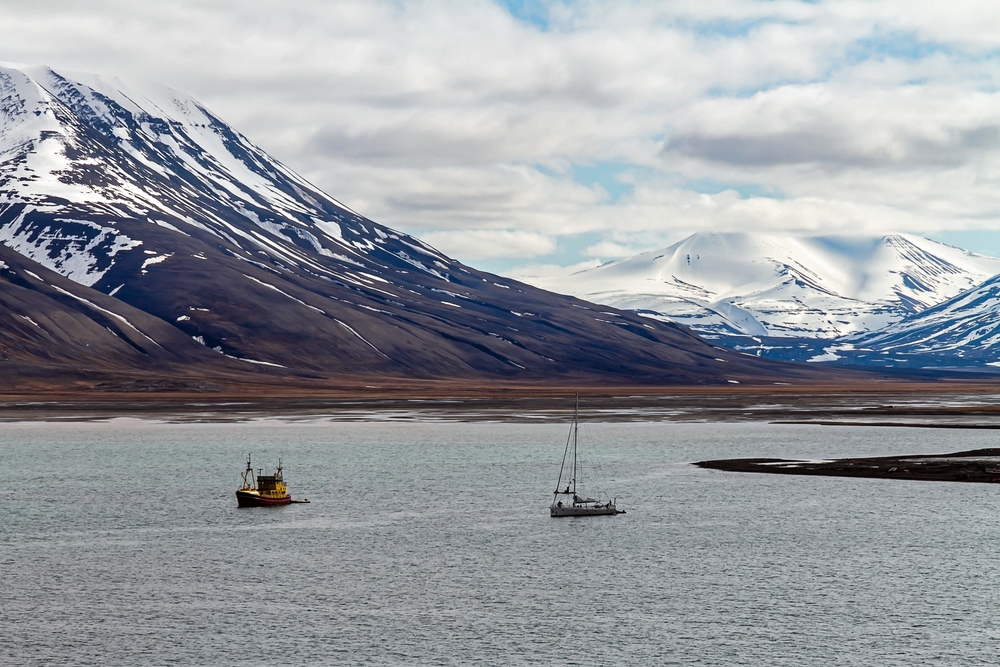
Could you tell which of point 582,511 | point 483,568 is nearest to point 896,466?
point 582,511

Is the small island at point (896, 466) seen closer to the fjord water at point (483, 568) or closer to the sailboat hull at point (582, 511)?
the fjord water at point (483, 568)

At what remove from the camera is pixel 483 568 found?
7262 centimetres

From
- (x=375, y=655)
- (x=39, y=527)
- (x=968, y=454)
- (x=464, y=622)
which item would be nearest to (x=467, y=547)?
(x=464, y=622)

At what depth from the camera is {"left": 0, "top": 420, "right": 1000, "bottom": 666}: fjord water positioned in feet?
183

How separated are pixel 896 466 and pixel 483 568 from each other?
60237mm

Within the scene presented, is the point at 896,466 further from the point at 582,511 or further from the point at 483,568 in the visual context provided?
the point at 483,568

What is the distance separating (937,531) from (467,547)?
3104 centimetres

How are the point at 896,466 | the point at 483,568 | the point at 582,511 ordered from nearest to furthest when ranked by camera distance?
1. the point at 483,568
2. the point at 582,511
3. the point at 896,466

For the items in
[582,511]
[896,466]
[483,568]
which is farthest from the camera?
[896,466]

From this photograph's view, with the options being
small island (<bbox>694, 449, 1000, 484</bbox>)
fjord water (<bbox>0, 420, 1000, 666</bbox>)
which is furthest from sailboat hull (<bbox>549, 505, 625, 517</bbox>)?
small island (<bbox>694, 449, 1000, 484</bbox>)

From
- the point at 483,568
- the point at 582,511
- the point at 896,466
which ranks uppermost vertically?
the point at 896,466

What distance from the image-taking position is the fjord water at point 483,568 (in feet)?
183

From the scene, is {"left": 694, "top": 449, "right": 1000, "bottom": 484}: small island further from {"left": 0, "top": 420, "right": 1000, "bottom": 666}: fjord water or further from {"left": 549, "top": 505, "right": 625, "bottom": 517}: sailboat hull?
{"left": 549, "top": 505, "right": 625, "bottom": 517}: sailboat hull

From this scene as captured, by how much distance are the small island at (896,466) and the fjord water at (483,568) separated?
4224mm
